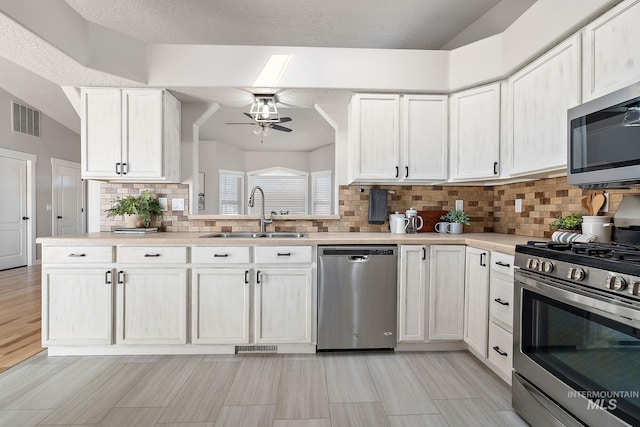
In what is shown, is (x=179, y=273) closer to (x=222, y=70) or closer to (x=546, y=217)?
(x=222, y=70)

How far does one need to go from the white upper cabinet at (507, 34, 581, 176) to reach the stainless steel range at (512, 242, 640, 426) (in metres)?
0.70

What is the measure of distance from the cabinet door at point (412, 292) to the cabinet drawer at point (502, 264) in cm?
49

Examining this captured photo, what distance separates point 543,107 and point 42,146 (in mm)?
8092

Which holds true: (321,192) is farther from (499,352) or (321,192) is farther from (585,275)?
(585,275)

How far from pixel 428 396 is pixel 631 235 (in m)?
1.42

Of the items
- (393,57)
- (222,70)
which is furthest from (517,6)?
(222,70)

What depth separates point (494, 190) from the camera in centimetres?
325

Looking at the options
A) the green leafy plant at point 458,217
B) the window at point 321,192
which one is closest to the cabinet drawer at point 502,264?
the green leafy plant at point 458,217

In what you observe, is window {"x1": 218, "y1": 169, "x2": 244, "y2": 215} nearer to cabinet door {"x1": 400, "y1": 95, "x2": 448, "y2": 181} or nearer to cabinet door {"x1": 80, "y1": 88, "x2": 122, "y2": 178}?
cabinet door {"x1": 80, "y1": 88, "x2": 122, "y2": 178}

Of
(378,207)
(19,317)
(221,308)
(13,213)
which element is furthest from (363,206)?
(13,213)

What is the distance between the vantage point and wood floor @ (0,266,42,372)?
2.57 metres

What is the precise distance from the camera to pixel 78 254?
95.9 inches

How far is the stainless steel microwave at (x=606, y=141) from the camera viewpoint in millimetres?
1410

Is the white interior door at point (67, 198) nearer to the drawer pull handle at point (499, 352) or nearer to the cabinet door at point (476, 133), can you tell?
the cabinet door at point (476, 133)
